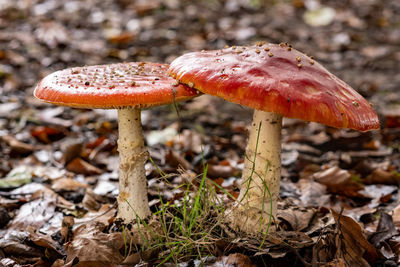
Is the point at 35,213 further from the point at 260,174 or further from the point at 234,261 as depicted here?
the point at 260,174

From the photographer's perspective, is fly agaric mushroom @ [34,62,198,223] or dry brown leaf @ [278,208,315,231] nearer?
fly agaric mushroom @ [34,62,198,223]

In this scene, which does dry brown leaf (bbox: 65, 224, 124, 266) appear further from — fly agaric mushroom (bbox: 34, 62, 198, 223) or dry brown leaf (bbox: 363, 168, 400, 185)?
dry brown leaf (bbox: 363, 168, 400, 185)

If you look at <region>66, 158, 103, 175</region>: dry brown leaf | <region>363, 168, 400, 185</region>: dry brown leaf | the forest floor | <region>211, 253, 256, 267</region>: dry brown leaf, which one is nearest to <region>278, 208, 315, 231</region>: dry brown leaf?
the forest floor

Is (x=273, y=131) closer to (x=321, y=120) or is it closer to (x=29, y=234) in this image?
(x=321, y=120)

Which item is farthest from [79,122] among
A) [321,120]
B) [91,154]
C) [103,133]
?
[321,120]

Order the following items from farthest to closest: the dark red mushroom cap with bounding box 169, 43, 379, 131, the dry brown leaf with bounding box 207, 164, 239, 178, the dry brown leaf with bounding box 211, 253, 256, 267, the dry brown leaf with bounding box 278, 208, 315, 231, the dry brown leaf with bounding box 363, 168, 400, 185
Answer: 1. the dry brown leaf with bounding box 207, 164, 239, 178
2. the dry brown leaf with bounding box 363, 168, 400, 185
3. the dry brown leaf with bounding box 278, 208, 315, 231
4. the dry brown leaf with bounding box 211, 253, 256, 267
5. the dark red mushroom cap with bounding box 169, 43, 379, 131
